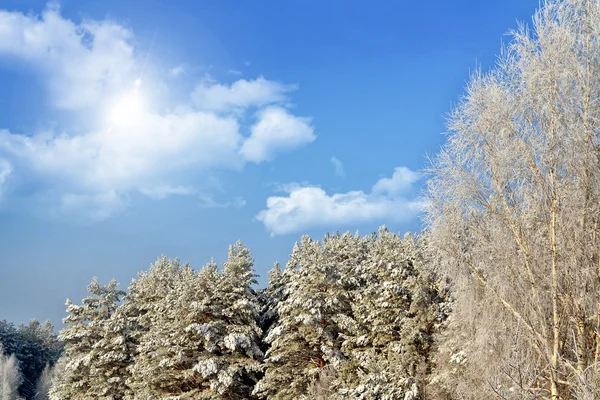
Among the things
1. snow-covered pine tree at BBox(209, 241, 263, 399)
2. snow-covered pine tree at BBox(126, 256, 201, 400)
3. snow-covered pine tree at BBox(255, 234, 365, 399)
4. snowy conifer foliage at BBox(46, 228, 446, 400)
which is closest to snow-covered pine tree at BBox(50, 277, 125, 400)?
snowy conifer foliage at BBox(46, 228, 446, 400)

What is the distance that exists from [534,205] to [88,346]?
29771mm

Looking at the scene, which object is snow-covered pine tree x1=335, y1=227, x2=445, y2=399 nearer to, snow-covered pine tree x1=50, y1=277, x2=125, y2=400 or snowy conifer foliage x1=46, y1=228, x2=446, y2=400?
snowy conifer foliage x1=46, y1=228, x2=446, y2=400

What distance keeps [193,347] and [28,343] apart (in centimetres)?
5385

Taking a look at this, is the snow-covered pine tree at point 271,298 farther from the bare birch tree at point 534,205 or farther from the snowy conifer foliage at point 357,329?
the bare birch tree at point 534,205

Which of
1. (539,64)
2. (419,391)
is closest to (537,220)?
(539,64)

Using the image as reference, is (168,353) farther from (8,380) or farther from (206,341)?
(8,380)

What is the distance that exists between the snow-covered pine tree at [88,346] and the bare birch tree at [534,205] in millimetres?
25207

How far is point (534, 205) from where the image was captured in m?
11.3

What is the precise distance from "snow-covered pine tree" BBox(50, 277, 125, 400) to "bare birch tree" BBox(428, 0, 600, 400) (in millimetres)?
25207

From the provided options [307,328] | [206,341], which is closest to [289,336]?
[307,328]

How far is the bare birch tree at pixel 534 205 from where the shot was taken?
10.7 meters

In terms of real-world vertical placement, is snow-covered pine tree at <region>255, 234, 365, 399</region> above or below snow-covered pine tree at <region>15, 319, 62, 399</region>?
below

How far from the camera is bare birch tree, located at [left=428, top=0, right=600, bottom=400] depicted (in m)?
10.7

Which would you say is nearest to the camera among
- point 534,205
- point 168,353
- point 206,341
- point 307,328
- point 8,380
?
point 534,205
